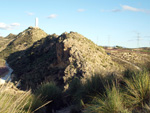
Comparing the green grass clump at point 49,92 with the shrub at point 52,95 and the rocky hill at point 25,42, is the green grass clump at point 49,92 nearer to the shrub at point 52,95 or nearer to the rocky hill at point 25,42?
the shrub at point 52,95

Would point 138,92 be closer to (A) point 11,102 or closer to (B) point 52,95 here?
(A) point 11,102

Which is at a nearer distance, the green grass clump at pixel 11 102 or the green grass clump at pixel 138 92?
the green grass clump at pixel 11 102

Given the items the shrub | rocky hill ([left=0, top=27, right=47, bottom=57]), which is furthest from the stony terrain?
rocky hill ([left=0, top=27, right=47, bottom=57])

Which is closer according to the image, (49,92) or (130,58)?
(49,92)

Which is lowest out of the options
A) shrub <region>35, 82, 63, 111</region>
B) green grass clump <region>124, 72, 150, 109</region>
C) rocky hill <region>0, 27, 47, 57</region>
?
shrub <region>35, 82, 63, 111</region>

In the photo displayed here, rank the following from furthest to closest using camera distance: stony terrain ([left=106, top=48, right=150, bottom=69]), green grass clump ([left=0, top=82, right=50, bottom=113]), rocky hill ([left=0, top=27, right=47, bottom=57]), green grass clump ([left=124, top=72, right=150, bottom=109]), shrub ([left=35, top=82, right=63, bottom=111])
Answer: rocky hill ([left=0, top=27, right=47, bottom=57]) < shrub ([left=35, top=82, right=63, bottom=111]) < stony terrain ([left=106, top=48, right=150, bottom=69]) < green grass clump ([left=124, top=72, right=150, bottom=109]) < green grass clump ([left=0, top=82, right=50, bottom=113])

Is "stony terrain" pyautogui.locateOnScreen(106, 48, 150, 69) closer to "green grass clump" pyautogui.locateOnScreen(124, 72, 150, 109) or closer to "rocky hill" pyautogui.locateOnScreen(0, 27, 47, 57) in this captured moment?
"green grass clump" pyautogui.locateOnScreen(124, 72, 150, 109)

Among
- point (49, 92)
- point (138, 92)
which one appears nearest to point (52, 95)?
point (49, 92)

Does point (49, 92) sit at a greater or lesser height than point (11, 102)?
lesser

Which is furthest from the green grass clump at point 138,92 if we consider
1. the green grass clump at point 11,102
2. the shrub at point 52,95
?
the shrub at point 52,95

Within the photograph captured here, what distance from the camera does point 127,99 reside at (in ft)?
21.0

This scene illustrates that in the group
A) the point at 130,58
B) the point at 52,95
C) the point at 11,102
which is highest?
the point at 130,58

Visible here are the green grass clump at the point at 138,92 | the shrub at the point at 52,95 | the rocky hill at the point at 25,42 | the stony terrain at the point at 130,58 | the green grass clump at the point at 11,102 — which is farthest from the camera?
the rocky hill at the point at 25,42

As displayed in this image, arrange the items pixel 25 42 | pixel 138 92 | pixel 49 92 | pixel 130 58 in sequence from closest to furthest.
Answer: pixel 138 92 < pixel 49 92 < pixel 130 58 < pixel 25 42
